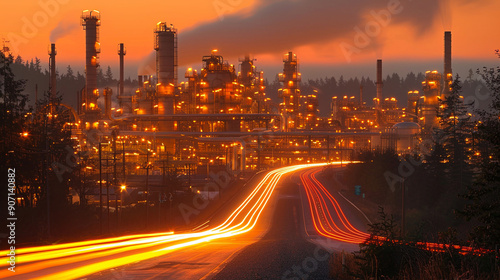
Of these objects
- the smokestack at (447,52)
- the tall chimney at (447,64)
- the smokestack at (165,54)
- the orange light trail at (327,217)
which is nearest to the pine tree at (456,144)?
the tall chimney at (447,64)

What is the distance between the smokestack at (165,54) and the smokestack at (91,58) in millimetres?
9395

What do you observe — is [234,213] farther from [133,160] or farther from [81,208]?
[133,160]

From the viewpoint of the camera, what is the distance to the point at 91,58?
281 feet

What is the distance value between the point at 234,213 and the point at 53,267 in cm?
3909

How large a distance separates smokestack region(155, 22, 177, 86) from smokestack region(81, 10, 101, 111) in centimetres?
939

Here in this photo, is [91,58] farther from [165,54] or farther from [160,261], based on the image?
[160,261]

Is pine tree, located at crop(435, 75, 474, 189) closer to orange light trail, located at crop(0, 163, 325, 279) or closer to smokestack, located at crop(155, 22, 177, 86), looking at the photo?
smokestack, located at crop(155, 22, 177, 86)

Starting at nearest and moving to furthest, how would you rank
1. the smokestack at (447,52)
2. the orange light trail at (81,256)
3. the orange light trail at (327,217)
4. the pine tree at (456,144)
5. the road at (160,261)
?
the orange light trail at (81,256), the road at (160,261), the orange light trail at (327,217), the pine tree at (456,144), the smokestack at (447,52)

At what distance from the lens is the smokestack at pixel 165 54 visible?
83.8 meters

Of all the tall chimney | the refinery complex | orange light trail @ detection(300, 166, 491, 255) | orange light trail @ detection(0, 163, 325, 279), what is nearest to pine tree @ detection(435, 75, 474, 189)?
the refinery complex

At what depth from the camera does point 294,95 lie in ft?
375

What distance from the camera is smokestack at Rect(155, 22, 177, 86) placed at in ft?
275

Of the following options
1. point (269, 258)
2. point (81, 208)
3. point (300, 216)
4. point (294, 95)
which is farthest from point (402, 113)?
point (269, 258)

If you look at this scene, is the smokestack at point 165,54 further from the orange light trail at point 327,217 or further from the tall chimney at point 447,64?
the tall chimney at point 447,64
